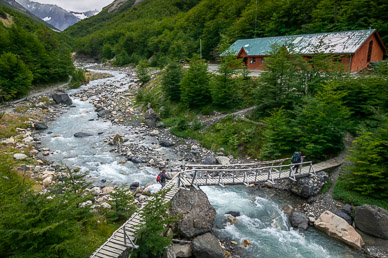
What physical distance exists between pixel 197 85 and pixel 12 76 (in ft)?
99.9

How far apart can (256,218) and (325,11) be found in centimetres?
4255

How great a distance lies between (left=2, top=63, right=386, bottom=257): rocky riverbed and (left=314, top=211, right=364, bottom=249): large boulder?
0.47 metres

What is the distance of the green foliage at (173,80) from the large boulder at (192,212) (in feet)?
69.5

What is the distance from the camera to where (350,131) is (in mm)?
20203

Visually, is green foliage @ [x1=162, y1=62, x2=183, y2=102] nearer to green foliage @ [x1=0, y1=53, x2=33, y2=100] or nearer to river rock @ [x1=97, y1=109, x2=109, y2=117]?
river rock @ [x1=97, y1=109, x2=109, y2=117]

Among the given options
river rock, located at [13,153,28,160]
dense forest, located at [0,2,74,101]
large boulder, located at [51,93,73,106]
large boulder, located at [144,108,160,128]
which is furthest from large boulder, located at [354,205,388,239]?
dense forest, located at [0,2,74,101]

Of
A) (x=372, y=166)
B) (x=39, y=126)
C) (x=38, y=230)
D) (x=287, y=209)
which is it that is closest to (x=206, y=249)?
(x=287, y=209)

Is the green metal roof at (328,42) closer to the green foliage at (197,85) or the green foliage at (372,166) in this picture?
the green foliage at (197,85)

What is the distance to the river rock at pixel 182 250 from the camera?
11438 mm

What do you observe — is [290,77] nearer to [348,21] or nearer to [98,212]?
[98,212]

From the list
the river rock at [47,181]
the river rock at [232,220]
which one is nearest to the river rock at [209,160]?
the river rock at [232,220]

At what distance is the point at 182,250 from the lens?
11539 millimetres

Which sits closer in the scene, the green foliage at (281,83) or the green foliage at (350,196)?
the green foliage at (350,196)

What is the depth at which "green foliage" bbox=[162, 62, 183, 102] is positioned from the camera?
32.8 metres
